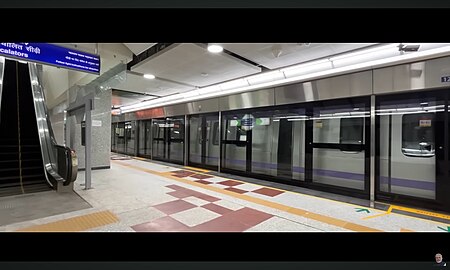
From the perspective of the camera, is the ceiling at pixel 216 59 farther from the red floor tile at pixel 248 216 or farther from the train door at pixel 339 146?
the red floor tile at pixel 248 216

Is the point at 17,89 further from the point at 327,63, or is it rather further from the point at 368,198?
the point at 368,198

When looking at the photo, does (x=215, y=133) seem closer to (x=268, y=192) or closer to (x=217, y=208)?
(x=268, y=192)

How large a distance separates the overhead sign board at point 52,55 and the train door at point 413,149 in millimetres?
5719

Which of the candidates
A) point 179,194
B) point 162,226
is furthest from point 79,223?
point 179,194

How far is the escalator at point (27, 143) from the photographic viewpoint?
4332mm

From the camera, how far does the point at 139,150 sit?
11031mm

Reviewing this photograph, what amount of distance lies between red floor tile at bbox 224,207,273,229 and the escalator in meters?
3.46

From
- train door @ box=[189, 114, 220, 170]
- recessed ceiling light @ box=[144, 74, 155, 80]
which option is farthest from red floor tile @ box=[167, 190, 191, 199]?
recessed ceiling light @ box=[144, 74, 155, 80]

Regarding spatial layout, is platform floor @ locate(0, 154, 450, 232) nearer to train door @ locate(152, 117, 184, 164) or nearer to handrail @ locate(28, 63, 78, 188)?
handrail @ locate(28, 63, 78, 188)

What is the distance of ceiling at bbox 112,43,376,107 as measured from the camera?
3.58 metres

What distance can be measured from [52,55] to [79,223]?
2980 millimetres

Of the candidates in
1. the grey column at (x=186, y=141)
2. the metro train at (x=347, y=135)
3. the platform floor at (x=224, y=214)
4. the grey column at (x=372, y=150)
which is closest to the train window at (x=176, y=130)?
the grey column at (x=186, y=141)
